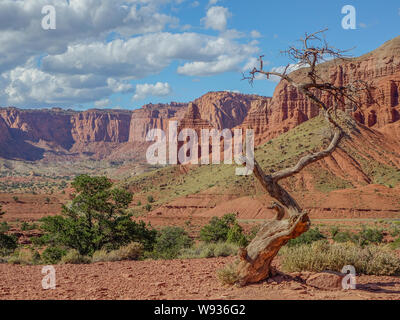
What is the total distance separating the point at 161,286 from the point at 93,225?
9446mm

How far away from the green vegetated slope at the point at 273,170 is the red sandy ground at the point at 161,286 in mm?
42087

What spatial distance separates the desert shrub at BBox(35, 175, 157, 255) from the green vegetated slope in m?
36.9

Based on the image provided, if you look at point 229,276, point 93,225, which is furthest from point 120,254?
point 229,276

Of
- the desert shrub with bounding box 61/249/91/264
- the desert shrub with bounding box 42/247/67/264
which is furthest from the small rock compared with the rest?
the desert shrub with bounding box 42/247/67/264

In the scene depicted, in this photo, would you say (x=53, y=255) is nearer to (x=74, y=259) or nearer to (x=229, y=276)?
(x=74, y=259)

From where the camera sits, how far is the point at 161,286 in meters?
8.53

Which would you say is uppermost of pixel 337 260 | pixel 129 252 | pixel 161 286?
pixel 337 260

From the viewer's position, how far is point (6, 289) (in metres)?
8.16

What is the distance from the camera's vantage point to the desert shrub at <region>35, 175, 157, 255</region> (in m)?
16.1

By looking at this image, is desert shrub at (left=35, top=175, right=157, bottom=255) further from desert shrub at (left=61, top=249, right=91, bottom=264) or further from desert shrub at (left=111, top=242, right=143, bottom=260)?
desert shrub at (left=61, top=249, right=91, bottom=264)
